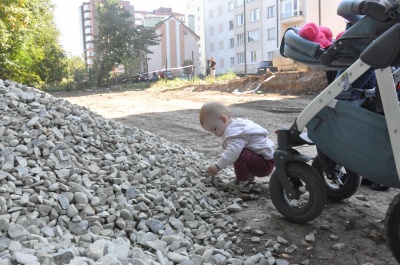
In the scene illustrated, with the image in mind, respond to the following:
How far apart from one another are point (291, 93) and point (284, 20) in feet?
78.6

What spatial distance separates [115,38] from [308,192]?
3144 cm

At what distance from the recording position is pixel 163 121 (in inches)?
297

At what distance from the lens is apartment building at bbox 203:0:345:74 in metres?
32.7

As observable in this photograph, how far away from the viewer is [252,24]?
40.5m

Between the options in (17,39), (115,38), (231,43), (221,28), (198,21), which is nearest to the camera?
(17,39)

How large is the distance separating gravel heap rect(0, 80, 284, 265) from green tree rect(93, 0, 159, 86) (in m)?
26.9

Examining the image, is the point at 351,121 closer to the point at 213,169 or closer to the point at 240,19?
the point at 213,169

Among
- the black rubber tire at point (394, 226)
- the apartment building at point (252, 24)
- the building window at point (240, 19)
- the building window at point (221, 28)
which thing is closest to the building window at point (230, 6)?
the apartment building at point (252, 24)

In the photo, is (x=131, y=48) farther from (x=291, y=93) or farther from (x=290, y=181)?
(x=290, y=181)

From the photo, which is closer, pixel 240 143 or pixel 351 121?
pixel 351 121

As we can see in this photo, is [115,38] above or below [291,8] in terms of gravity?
below

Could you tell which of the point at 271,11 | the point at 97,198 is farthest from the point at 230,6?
the point at 97,198

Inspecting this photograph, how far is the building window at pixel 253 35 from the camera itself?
39750 millimetres

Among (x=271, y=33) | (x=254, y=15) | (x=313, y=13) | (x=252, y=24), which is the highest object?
(x=254, y=15)
